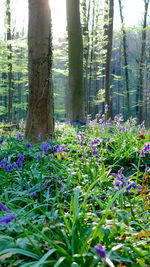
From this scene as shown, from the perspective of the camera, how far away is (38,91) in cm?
478

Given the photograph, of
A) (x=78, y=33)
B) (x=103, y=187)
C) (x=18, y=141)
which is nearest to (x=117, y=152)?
(x=103, y=187)

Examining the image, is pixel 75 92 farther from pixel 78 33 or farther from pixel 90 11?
pixel 90 11

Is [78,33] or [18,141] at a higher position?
[78,33]

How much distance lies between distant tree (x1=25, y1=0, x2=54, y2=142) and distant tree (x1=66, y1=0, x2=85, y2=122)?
3.62 metres

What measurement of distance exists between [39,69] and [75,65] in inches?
162

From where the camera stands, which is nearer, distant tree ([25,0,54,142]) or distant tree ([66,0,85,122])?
distant tree ([25,0,54,142])

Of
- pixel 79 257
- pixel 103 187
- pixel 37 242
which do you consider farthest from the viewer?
pixel 103 187

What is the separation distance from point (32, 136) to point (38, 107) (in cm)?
57

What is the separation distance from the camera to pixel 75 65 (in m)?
8.62

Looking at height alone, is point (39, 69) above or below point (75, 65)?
below

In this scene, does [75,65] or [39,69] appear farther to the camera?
[75,65]

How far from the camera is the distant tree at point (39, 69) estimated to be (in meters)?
4.65

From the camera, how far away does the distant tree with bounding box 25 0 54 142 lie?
4.65 m

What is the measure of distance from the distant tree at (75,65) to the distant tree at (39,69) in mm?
3625
